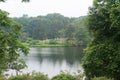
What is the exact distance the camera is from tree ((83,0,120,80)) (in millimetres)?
11109

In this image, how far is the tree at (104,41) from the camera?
36.4 ft

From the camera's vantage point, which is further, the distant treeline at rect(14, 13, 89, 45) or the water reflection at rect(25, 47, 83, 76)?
the distant treeline at rect(14, 13, 89, 45)

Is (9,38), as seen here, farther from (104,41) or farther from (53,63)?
(53,63)

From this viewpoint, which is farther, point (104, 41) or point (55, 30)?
point (55, 30)

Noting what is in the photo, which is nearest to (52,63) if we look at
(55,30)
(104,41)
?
(104,41)

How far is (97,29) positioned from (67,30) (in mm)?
59202

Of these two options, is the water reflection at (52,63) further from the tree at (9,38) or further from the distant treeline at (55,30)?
the distant treeline at (55,30)

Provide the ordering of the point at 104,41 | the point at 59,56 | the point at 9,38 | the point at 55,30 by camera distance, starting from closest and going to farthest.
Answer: the point at 9,38 → the point at 104,41 → the point at 59,56 → the point at 55,30

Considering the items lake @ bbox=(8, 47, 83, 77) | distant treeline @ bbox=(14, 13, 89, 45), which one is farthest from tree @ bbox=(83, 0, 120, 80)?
distant treeline @ bbox=(14, 13, 89, 45)

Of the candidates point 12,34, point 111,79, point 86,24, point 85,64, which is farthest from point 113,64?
point 12,34

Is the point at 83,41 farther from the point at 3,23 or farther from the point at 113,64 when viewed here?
the point at 3,23

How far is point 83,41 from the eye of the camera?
67.2 m

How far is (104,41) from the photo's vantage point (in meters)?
12.1

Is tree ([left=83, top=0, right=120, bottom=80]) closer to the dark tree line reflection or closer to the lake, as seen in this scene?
the lake
